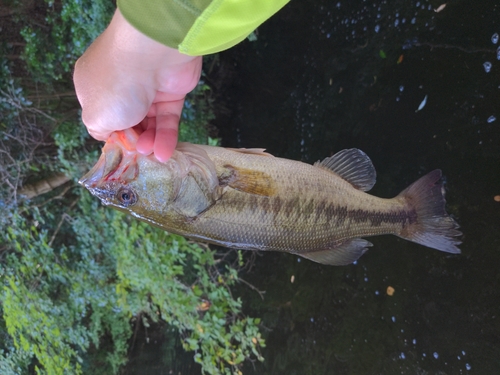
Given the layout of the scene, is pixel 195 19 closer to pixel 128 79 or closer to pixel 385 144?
pixel 128 79

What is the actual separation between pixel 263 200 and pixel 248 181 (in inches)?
4.3

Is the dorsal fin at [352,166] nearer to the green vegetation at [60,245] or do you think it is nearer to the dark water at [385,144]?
the dark water at [385,144]

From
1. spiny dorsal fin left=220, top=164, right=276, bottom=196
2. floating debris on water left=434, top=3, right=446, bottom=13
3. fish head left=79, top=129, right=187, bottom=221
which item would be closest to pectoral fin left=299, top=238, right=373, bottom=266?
spiny dorsal fin left=220, top=164, right=276, bottom=196

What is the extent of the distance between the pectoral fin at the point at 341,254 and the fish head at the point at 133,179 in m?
0.71

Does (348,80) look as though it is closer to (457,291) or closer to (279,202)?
(457,291)

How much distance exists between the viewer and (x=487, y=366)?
257 centimetres

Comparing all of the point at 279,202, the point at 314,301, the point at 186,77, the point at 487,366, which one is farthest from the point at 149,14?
the point at 314,301

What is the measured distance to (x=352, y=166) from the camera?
2062mm

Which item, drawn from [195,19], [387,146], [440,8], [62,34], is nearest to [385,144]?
[387,146]

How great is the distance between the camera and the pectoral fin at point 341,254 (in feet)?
6.39

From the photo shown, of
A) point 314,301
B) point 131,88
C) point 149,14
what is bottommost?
point 314,301

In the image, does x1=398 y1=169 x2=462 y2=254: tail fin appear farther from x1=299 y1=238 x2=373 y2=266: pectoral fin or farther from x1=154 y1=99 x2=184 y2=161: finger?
x1=154 y1=99 x2=184 y2=161: finger

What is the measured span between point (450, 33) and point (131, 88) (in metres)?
2.24

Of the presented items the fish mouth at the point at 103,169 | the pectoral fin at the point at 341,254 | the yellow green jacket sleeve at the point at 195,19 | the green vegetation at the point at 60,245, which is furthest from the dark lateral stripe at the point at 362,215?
the green vegetation at the point at 60,245
